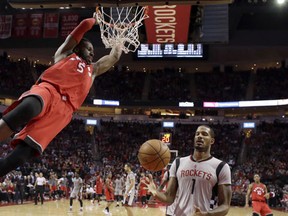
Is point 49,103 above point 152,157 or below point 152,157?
above

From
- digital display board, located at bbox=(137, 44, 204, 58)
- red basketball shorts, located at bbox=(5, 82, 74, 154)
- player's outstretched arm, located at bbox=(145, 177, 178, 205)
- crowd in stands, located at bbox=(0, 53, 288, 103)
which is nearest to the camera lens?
red basketball shorts, located at bbox=(5, 82, 74, 154)

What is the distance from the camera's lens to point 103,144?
3272 cm

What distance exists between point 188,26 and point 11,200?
11182 mm

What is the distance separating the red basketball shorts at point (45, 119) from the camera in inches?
150

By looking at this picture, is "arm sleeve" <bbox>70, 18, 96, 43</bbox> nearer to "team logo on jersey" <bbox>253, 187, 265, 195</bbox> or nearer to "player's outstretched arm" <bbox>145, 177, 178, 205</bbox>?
"player's outstretched arm" <bbox>145, 177, 178, 205</bbox>

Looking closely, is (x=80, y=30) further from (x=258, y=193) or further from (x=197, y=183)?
(x=258, y=193)

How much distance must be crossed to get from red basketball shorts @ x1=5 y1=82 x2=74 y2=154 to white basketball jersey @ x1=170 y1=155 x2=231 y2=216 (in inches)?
51.5

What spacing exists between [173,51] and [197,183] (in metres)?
26.7

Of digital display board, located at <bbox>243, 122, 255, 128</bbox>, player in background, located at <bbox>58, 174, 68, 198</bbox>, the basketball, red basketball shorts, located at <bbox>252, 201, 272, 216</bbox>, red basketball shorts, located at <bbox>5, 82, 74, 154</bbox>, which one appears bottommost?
player in background, located at <bbox>58, 174, 68, 198</bbox>

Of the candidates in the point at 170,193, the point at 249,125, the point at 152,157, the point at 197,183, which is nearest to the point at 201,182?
the point at 197,183

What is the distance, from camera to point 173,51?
3042 cm

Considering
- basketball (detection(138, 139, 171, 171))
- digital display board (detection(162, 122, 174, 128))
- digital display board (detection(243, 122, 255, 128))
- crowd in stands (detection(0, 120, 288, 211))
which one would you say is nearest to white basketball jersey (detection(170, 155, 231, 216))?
basketball (detection(138, 139, 171, 171))

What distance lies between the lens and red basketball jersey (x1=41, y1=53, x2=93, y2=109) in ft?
13.8

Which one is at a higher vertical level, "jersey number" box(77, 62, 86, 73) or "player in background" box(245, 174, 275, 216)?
"jersey number" box(77, 62, 86, 73)
